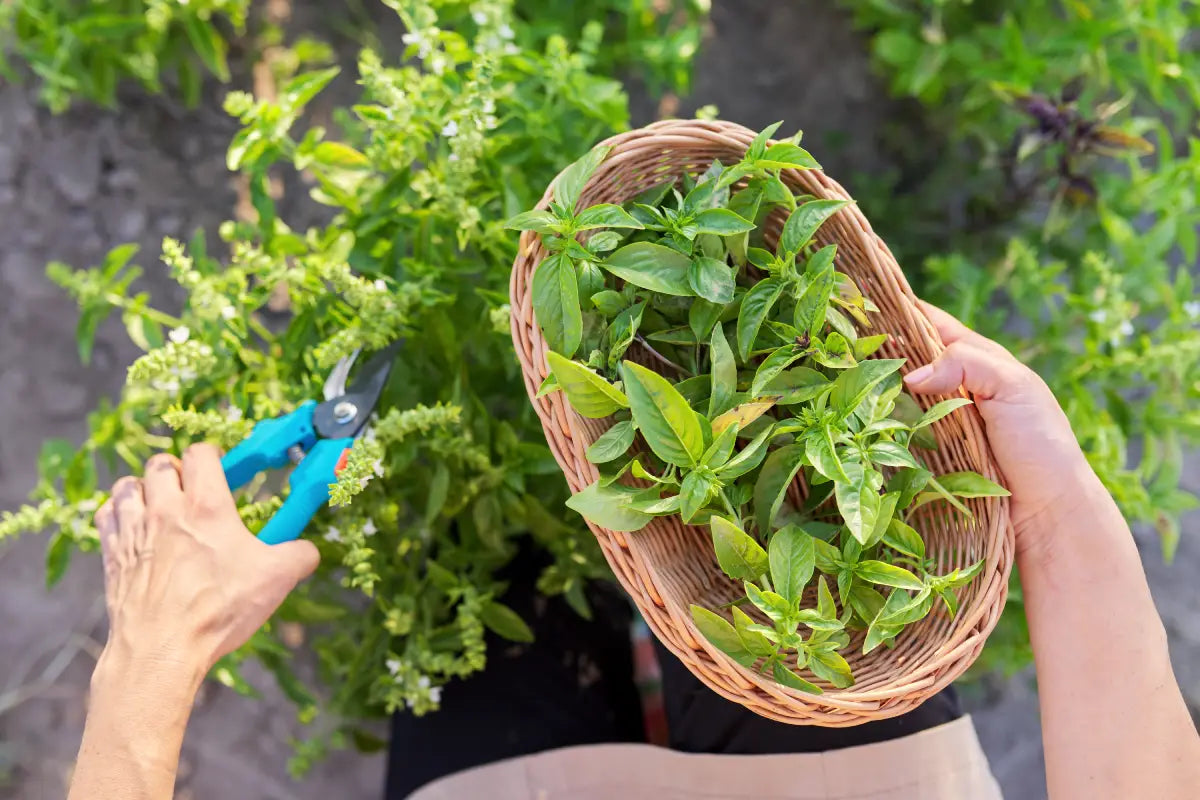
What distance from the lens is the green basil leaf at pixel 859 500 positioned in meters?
0.63

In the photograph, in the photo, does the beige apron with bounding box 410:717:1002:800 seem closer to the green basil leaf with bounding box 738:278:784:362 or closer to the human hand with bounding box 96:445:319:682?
the human hand with bounding box 96:445:319:682

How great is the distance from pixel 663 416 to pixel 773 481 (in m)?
0.14

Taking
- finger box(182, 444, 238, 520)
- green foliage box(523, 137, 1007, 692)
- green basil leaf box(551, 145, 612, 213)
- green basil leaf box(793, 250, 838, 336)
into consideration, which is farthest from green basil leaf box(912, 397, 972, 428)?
finger box(182, 444, 238, 520)

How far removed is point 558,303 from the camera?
65 cm

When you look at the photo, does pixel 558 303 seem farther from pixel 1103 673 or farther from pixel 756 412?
pixel 1103 673

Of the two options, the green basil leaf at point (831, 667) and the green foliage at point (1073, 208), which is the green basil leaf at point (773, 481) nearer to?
the green basil leaf at point (831, 667)

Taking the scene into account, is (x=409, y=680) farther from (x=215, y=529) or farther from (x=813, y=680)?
(x=813, y=680)

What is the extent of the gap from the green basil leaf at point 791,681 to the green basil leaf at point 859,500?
114 millimetres

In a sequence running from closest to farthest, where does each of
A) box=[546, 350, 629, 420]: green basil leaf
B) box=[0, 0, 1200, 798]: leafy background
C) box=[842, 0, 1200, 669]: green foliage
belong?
box=[546, 350, 629, 420]: green basil leaf, box=[842, 0, 1200, 669]: green foliage, box=[0, 0, 1200, 798]: leafy background

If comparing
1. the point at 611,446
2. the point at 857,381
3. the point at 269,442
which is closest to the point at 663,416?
the point at 611,446

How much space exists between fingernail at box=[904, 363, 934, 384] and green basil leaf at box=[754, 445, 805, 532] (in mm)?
123

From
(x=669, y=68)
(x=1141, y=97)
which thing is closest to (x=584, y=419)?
(x=669, y=68)

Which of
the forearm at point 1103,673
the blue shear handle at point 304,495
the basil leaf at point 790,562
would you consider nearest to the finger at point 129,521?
the blue shear handle at point 304,495

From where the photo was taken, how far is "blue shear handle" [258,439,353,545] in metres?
0.75
